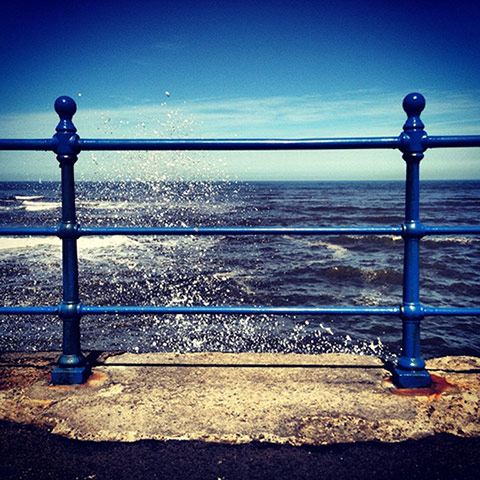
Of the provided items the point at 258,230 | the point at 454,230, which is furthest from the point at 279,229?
the point at 454,230

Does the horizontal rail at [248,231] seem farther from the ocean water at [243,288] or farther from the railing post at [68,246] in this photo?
the ocean water at [243,288]

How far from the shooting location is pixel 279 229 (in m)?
1.99

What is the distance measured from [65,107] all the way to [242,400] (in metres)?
1.56

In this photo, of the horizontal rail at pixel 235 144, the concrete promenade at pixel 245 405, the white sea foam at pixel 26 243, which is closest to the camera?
the concrete promenade at pixel 245 405

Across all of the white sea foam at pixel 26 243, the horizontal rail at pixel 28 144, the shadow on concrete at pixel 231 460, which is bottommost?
the white sea foam at pixel 26 243

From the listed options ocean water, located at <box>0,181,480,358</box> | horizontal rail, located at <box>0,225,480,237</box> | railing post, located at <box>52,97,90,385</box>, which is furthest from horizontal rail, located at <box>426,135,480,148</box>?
ocean water, located at <box>0,181,480,358</box>

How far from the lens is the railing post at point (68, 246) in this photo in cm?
201

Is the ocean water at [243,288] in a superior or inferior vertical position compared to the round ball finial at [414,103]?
inferior

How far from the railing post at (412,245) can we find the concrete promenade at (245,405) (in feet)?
0.28

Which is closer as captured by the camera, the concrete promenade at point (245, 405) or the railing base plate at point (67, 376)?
the concrete promenade at point (245, 405)

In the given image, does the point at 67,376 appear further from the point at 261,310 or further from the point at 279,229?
the point at 279,229

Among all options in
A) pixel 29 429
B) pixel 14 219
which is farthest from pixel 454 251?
pixel 14 219

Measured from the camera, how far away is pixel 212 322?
19.1ft

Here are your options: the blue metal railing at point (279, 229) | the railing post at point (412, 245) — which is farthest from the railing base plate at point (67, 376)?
the railing post at point (412, 245)
